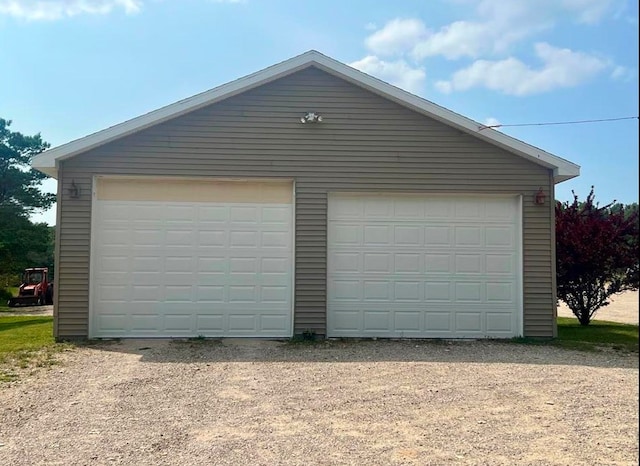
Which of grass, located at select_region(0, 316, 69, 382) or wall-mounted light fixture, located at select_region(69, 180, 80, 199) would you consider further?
wall-mounted light fixture, located at select_region(69, 180, 80, 199)

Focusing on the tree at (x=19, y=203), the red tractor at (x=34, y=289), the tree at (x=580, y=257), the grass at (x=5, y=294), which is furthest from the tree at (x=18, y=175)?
the tree at (x=580, y=257)

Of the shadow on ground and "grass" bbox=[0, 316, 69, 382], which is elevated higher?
the shadow on ground

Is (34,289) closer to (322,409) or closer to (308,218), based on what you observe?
(308,218)

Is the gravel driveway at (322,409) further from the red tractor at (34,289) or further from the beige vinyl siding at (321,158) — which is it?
the red tractor at (34,289)

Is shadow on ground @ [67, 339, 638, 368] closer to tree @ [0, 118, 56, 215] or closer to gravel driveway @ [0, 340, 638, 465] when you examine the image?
gravel driveway @ [0, 340, 638, 465]

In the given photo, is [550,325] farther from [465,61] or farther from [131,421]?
[131,421]

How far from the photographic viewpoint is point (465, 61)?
19.6 feet

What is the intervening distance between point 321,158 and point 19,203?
2032 centimetres

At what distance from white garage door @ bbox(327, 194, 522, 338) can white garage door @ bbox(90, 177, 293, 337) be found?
947mm

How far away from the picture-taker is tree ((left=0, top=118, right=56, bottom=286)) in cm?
2333

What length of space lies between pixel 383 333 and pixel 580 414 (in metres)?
4.47

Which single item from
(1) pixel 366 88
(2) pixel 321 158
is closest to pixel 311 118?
(2) pixel 321 158

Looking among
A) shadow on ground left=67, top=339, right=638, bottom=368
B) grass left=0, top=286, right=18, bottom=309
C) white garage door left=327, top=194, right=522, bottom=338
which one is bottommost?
grass left=0, top=286, right=18, bottom=309

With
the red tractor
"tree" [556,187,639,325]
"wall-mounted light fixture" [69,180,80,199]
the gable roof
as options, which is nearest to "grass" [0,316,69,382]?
"wall-mounted light fixture" [69,180,80,199]
